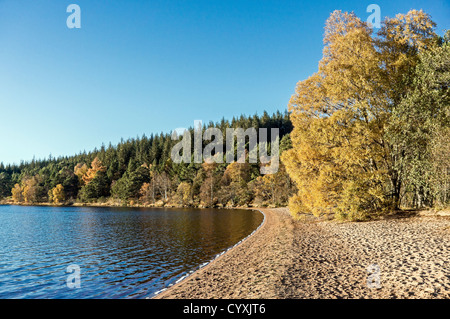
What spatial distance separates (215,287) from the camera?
9922 millimetres

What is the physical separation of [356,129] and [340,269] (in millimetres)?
15371

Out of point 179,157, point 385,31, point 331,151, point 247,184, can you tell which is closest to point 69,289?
point 331,151

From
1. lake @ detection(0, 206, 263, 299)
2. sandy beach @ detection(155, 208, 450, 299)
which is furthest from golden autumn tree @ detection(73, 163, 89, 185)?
sandy beach @ detection(155, 208, 450, 299)

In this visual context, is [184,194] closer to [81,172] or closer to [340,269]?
[340,269]

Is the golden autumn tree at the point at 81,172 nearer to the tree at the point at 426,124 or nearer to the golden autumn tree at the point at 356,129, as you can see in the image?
the golden autumn tree at the point at 356,129

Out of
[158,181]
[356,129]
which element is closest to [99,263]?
[356,129]

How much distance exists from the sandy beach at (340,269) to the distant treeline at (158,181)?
50229 millimetres

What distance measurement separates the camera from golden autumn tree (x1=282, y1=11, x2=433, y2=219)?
21.8 m

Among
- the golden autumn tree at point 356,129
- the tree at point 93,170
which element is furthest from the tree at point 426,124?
the tree at point 93,170

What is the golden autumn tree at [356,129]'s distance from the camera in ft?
71.5

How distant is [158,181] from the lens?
99875 mm

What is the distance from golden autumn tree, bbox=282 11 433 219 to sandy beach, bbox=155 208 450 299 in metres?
5.34

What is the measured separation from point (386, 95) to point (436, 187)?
917cm

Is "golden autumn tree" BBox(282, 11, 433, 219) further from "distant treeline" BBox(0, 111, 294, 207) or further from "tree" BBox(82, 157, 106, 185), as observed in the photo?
"tree" BBox(82, 157, 106, 185)
